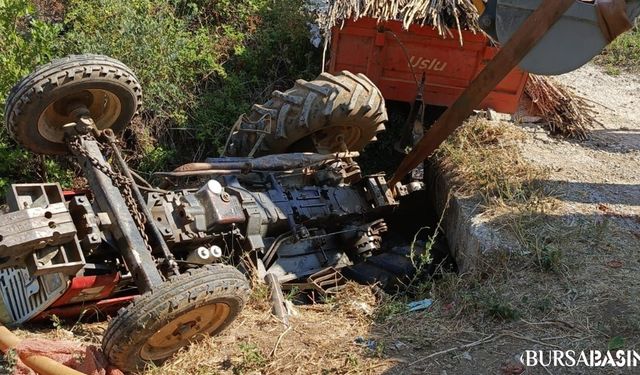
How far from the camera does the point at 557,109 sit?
7.73m

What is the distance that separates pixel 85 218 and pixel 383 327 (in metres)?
1.97

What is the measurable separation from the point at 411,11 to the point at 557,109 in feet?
6.99

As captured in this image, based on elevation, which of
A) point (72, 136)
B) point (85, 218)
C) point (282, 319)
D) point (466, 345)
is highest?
point (72, 136)

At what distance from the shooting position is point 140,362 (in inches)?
157

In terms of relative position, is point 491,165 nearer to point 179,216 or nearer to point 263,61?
point 179,216

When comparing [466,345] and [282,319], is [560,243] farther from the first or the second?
[282,319]

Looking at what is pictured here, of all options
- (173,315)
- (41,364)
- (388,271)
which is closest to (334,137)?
(388,271)

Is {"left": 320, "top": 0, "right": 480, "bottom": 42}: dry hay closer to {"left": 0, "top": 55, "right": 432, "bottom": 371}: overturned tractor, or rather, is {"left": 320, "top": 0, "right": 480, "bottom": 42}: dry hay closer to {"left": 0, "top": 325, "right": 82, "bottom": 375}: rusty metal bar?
{"left": 0, "top": 55, "right": 432, "bottom": 371}: overturned tractor

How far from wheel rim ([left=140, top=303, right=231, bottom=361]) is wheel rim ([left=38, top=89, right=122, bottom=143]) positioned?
173 centimetres

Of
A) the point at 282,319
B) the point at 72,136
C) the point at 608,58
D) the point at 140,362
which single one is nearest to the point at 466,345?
the point at 282,319

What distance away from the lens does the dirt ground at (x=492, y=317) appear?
4.18 m

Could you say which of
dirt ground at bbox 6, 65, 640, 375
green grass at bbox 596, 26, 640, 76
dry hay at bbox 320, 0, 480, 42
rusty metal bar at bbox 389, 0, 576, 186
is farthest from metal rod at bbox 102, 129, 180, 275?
Result: green grass at bbox 596, 26, 640, 76

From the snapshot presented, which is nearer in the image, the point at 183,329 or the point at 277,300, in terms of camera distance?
the point at 183,329

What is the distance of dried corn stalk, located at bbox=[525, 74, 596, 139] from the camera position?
759cm
